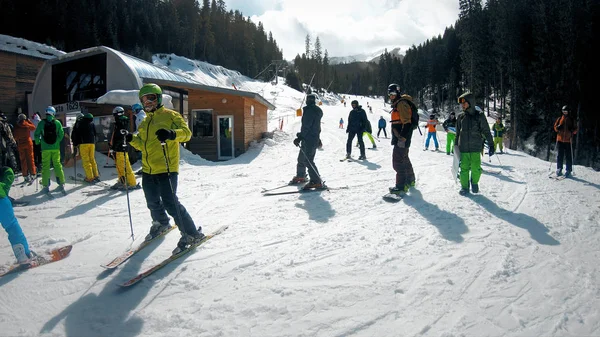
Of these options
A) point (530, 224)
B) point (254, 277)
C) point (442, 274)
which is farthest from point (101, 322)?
point (530, 224)

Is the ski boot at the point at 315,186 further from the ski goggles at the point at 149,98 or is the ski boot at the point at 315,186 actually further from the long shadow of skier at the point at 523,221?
the ski goggles at the point at 149,98

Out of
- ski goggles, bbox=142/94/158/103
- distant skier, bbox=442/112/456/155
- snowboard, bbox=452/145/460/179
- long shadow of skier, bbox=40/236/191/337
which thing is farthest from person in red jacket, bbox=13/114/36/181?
distant skier, bbox=442/112/456/155

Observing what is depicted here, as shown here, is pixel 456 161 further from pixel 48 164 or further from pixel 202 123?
pixel 202 123

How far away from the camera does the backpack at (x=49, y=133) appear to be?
698 centimetres

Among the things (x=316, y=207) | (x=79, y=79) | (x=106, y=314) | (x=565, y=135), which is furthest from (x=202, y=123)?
(x=106, y=314)

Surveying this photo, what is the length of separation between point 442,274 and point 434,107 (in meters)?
64.5

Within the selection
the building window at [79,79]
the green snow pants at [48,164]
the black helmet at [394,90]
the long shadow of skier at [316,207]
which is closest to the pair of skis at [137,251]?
the long shadow of skier at [316,207]

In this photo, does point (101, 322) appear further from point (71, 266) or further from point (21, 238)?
point (21, 238)

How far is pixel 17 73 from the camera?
647 inches

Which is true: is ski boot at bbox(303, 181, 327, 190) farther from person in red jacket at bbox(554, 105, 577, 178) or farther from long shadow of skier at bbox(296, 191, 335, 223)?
person in red jacket at bbox(554, 105, 577, 178)

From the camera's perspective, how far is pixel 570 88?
24234 millimetres

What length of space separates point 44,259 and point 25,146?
724cm

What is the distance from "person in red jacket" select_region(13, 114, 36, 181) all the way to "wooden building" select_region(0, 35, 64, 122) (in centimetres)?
902

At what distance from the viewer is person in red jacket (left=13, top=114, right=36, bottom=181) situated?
8.55 m
